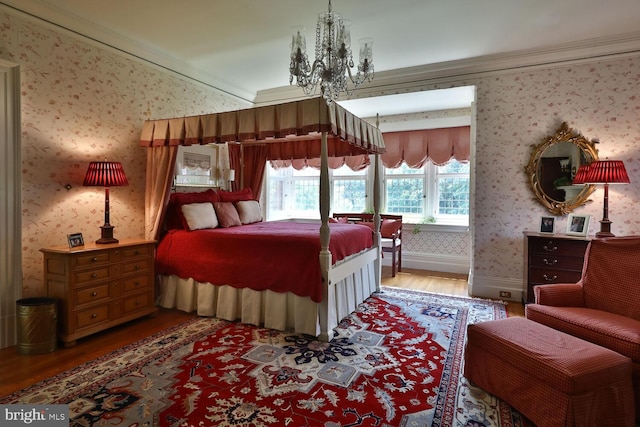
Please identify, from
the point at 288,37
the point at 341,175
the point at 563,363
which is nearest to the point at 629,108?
the point at 563,363

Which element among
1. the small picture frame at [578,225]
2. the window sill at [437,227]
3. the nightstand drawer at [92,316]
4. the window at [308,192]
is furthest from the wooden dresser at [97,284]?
the small picture frame at [578,225]

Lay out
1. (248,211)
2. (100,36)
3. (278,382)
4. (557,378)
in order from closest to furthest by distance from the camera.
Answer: (557,378) → (278,382) → (100,36) → (248,211)

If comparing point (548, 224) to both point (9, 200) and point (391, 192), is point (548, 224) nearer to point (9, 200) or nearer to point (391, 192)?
point (391, 192)

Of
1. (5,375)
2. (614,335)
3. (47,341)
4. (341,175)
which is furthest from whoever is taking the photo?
(341,175)

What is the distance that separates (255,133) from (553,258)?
332cm

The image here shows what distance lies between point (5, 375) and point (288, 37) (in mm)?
3627

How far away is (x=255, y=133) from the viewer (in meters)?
3.11

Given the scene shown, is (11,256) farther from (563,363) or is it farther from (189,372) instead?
(563,363)

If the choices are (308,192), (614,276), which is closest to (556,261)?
(614,276)

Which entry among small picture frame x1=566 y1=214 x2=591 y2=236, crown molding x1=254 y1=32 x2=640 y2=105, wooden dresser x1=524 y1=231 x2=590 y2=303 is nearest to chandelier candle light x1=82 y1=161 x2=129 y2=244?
crown molding x1=254 y1=32 x2=640 y2=105

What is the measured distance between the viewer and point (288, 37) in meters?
3.53

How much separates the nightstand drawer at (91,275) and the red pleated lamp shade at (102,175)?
76cm

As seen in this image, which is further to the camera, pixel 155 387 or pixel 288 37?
pixel 288 37

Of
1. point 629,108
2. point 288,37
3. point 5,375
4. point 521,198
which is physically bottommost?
point 5,375
